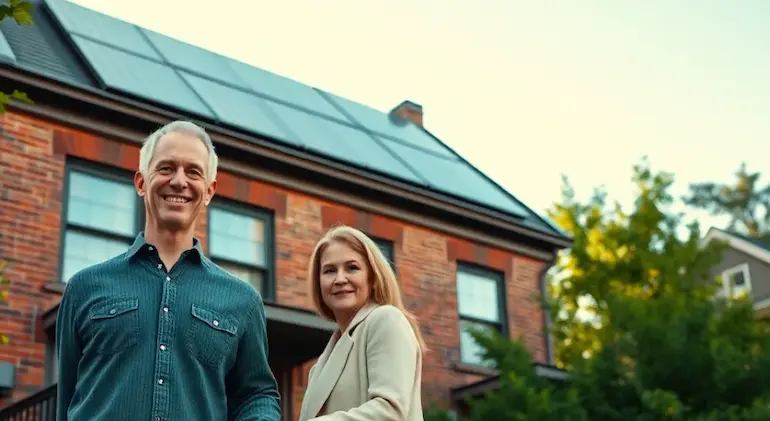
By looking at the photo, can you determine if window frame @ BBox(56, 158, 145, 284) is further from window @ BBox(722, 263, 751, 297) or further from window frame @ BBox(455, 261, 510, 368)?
window @ BBox(722, 263, 751, 297)

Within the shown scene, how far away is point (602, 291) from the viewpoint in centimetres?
1955

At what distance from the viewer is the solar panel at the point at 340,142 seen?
13438mm

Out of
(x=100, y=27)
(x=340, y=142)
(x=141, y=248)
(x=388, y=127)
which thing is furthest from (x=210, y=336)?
(x=388, y=127)

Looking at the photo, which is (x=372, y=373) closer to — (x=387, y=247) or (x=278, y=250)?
(x=278, y=250)

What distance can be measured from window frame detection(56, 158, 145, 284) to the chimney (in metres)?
8.22

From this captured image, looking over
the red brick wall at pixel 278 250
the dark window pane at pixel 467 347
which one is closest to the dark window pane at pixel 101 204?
the red brick wall at pixel 278 250

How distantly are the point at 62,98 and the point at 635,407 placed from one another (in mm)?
7265

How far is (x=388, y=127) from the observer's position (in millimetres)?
17047

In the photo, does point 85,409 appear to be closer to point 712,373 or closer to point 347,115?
point 712,373

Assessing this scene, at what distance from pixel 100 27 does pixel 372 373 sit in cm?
1184

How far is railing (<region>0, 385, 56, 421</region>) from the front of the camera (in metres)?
8.01

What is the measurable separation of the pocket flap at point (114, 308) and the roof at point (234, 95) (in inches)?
343

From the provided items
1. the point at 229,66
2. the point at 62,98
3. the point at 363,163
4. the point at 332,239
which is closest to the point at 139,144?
the point at 62,98

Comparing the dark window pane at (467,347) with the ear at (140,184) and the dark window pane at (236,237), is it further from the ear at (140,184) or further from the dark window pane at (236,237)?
the ear at (140,184)
